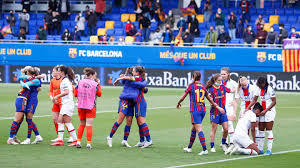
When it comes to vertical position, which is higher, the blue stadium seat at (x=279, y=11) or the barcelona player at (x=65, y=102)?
the blue stadium seat at (x=279, y=11)

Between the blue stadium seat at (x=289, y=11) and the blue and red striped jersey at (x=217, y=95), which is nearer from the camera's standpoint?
the blue and red striped jersey at (x=217, y=95)

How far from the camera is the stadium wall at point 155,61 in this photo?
32.0m

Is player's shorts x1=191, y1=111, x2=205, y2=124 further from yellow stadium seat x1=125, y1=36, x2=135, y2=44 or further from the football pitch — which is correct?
yellow stadium seat x1=125, y1=36, x2=135, y2=44

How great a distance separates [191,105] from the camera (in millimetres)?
13062

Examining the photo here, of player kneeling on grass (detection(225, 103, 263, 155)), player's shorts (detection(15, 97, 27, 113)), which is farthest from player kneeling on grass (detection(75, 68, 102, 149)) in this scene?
player kneeling on grass (detection(225, 103, 263, 155))

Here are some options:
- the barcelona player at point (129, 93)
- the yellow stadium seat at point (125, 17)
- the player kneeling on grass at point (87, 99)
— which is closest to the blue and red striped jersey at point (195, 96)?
the barcelona player at point (129, 93)

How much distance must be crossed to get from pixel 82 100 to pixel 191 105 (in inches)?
88.6

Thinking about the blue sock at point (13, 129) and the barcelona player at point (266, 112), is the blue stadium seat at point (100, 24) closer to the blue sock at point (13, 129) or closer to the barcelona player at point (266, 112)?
the blue sock at point (13, 129)

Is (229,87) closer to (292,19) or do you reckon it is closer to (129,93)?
(129,93)

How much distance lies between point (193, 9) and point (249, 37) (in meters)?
6.09

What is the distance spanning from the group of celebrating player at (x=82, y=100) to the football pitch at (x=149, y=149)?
0.34 metres

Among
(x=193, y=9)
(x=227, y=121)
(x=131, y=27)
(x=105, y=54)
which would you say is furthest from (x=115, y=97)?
(x=227, y=121)

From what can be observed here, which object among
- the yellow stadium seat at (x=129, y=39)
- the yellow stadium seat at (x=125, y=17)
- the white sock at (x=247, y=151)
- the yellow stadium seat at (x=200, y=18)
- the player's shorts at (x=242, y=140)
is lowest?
the white sock at (x=247, y=151)

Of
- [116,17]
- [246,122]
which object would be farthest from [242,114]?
[116,17]
